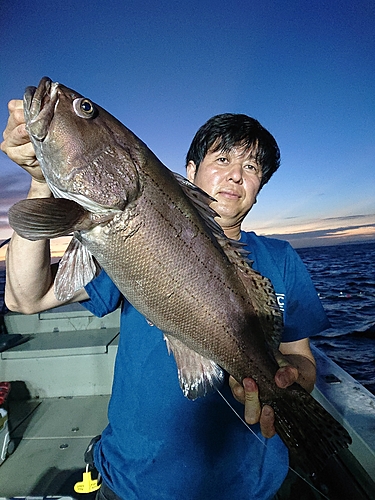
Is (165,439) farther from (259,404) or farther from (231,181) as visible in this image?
(231,181)

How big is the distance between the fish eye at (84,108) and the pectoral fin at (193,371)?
4.06ft

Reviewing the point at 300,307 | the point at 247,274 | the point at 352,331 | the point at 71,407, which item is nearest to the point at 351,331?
the point at 352,331

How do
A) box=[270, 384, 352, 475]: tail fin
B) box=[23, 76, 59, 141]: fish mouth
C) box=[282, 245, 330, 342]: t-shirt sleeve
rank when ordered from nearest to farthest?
1. box=[23, 76, 59, 141]: fish mouth
2. box=[270, 384, 352, 475]: tail fin
3. box=[282, 245, 330, 342]: t-shirt sleeve

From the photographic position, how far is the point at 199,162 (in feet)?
9.00

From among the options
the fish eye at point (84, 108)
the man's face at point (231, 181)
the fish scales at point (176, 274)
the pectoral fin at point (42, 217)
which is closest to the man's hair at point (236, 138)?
the man's face at point (231, 181)

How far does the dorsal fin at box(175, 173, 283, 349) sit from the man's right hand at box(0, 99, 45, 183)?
2.46ft

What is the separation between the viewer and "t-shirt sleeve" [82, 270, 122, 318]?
2225 millimetres

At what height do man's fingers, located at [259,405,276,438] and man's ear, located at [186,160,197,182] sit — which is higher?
man's ear, located at [186,160,197,182]

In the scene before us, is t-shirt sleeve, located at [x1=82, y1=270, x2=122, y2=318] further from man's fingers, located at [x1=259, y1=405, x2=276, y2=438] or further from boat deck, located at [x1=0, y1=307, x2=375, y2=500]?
boat deck, located at [x1=0, y1=307, x2=375, y2=500]

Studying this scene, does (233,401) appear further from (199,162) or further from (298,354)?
(199,162)

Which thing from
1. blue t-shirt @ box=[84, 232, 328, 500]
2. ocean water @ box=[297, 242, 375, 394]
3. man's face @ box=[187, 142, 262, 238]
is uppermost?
man's face @ box=[187, 142, 262, 238]

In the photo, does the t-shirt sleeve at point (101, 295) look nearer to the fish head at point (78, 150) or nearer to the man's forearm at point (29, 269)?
the man's forearm at point (29, 269)

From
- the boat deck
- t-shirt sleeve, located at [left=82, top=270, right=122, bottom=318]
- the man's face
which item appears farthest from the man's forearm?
the boat deck

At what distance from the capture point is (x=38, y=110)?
1.55 metres
